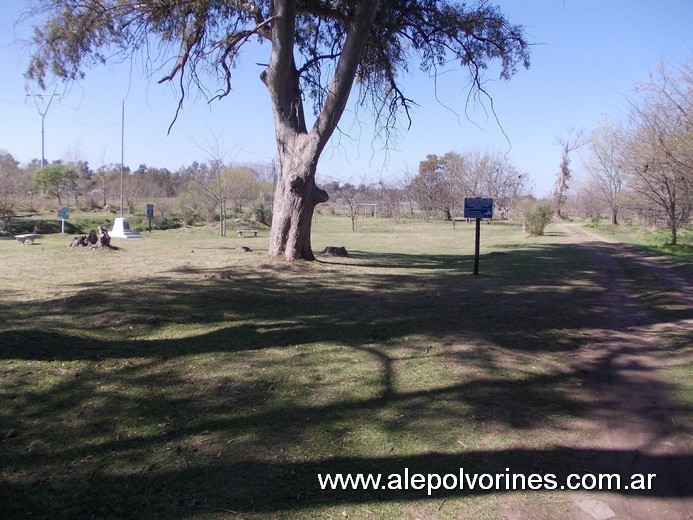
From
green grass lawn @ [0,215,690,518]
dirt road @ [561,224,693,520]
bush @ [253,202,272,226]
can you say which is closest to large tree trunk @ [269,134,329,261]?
green grass lawn @ [0,215,690,518]

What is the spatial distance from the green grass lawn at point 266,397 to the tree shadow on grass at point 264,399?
0.06 ft

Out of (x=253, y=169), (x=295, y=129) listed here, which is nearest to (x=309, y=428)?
(x=295, y=129)

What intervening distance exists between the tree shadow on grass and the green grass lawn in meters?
0.02

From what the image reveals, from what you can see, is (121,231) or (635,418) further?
(121,231)

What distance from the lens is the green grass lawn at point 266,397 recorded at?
302 cm

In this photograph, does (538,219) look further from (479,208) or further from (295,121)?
(295,121)

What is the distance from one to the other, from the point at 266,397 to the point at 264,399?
5cm

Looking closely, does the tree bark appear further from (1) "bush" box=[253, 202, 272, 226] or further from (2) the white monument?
(1) "bush" box=[253, 202, 272, 226]

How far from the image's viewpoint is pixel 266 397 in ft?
14.5

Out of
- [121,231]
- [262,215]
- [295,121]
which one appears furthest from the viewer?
[262,215]

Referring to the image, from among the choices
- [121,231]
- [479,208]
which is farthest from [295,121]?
[121,231]

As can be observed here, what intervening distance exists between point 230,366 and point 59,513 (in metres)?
2.47

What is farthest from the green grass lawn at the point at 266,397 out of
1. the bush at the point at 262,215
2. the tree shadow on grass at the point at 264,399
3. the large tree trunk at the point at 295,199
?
the bush at the point at 262,215

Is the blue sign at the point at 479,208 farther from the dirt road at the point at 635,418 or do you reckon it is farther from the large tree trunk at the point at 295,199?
the dirt road at the point at 635,418
